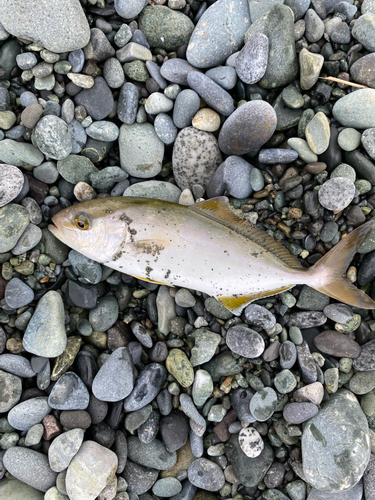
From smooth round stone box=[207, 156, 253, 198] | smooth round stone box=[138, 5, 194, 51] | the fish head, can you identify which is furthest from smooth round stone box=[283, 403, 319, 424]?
smooth round stone box=[138, 5, 194, 51]

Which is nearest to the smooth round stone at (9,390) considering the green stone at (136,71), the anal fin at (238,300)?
the anal fin at (238,300)

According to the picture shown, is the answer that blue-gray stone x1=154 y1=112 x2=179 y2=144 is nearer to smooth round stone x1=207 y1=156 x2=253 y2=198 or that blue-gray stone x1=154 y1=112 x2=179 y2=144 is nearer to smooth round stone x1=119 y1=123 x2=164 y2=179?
smooth round stone x1=119 y1=123 x2=164 y2=179

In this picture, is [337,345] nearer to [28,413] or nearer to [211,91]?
[211,91]

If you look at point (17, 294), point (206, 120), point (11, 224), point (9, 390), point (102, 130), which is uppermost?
point (206, 120)

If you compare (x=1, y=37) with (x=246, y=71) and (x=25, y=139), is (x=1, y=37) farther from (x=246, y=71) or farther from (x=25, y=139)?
(x=246, y=71)

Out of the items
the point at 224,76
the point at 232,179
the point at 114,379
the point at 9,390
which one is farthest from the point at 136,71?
the point at 9,390

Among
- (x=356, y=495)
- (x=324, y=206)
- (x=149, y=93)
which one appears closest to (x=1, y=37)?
(x=149, y=93)

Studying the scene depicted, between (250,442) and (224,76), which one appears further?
(224,76)
